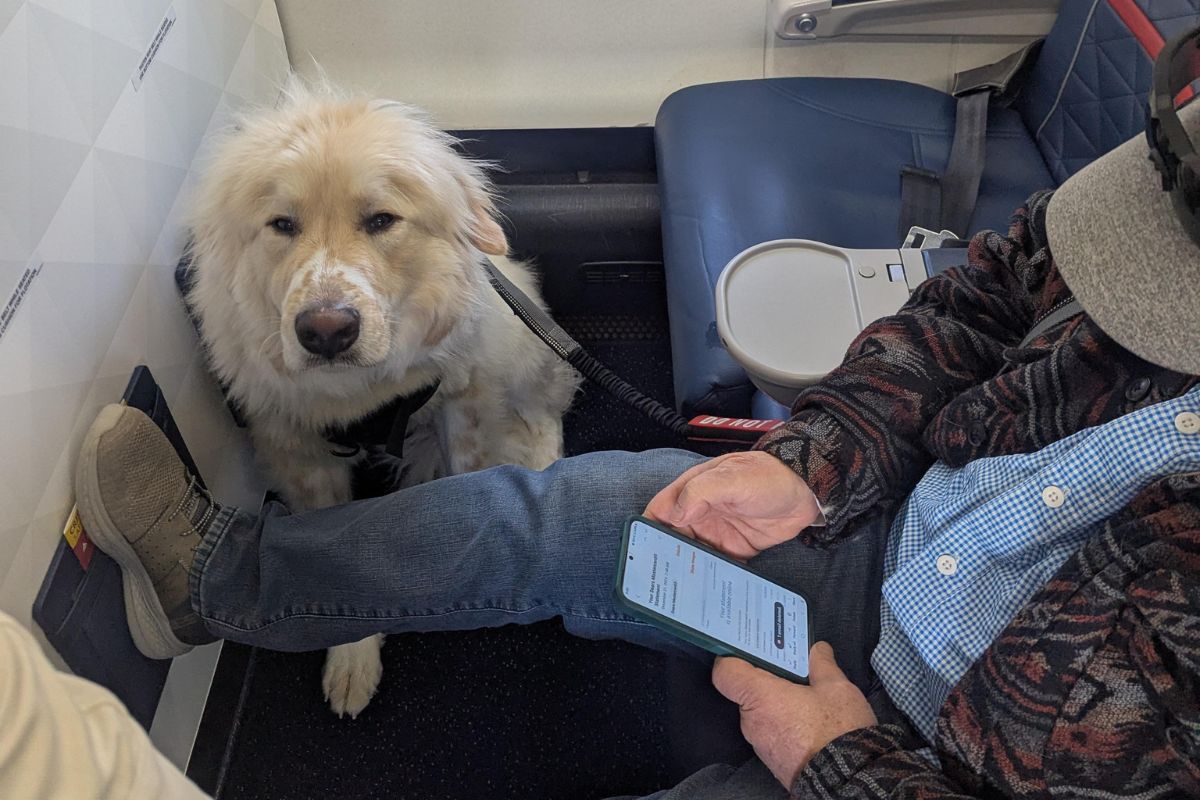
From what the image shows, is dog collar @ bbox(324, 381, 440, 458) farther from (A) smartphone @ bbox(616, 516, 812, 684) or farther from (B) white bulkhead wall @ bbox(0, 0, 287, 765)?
(A) smartphone @ bbox(616, 516, 812, 684)

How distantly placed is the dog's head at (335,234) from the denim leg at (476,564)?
0.69 feet

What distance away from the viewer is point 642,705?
→ 1.33 metres

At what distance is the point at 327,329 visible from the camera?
97cm

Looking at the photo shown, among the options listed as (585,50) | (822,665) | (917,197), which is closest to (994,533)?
(822,665)

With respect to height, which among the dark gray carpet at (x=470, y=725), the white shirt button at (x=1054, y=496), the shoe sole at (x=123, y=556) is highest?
the white shirt button at (x=1054, y=496)

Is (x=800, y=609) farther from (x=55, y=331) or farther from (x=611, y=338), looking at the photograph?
(x=611, y=338)

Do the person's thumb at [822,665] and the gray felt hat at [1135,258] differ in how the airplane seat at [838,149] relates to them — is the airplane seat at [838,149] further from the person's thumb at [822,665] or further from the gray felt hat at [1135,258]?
the gray felt hat at [1135,258]

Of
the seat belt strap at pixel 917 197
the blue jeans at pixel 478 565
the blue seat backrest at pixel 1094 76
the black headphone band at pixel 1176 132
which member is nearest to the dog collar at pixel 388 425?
the blue jeans at pixel 478 565

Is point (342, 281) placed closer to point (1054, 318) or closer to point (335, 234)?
point (335, 234)

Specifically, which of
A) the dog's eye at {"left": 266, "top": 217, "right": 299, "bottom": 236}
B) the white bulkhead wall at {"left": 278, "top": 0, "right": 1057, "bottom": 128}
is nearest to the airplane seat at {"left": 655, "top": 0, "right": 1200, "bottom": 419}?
the white bulkhead wall at {"left": 278, "top": 0, "right": 1057, "bottom": 128}

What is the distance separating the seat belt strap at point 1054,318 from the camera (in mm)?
764

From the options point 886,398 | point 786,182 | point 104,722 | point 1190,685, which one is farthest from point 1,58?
point 1190,685

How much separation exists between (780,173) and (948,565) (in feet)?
2.80

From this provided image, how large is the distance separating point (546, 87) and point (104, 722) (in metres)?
1.59
